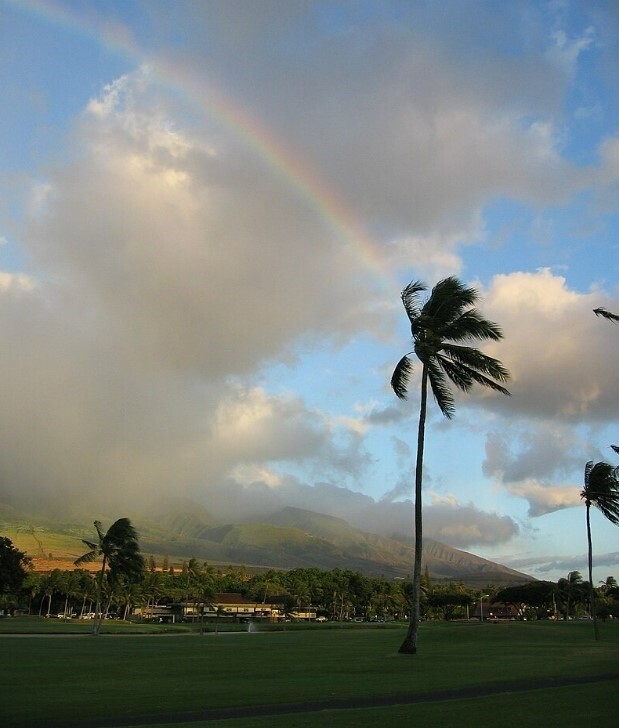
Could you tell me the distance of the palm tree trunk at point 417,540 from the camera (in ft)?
106

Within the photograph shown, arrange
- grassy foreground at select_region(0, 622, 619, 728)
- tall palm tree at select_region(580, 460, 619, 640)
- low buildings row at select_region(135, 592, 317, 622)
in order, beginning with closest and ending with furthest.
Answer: grassy foreground at select_region(0, 622, 619, 728) < tall palm tree at select_region(580, 460, 619, 640) < low buildings row at select_region(135, 592, 317, 622)

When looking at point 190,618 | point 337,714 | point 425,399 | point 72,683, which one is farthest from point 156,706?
point 190,618

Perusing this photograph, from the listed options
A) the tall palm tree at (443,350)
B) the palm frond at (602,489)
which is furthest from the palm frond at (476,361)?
the palm frond at (602,489)

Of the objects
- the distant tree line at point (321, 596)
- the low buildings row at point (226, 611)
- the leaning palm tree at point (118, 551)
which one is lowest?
the low buildings row at point (226, 611)

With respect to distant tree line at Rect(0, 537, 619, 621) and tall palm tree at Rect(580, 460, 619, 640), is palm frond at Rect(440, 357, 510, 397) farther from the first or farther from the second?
distant tree line at Rect(0, 537, 619, 621)

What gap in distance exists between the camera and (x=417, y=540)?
34219 millimetres

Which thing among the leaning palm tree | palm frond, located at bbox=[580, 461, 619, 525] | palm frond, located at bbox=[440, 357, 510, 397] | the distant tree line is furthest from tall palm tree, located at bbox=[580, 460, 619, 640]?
the distant tree line

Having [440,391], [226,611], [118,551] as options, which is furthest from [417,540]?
[226,611]

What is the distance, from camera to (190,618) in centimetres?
17212

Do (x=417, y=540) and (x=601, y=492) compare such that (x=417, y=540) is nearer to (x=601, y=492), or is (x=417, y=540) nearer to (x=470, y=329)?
(x=470, y=329)

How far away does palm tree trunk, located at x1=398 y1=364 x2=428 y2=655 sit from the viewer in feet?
106

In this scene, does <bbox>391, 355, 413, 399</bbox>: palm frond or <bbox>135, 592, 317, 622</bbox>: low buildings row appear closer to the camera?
<bbox>391, 355, 413, 399</bbox>: palm frond

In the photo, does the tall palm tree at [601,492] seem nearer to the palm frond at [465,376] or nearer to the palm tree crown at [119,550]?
the palm frond at [465,376]

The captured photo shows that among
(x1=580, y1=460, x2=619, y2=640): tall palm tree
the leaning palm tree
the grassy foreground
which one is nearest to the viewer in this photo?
the grassy foreground
